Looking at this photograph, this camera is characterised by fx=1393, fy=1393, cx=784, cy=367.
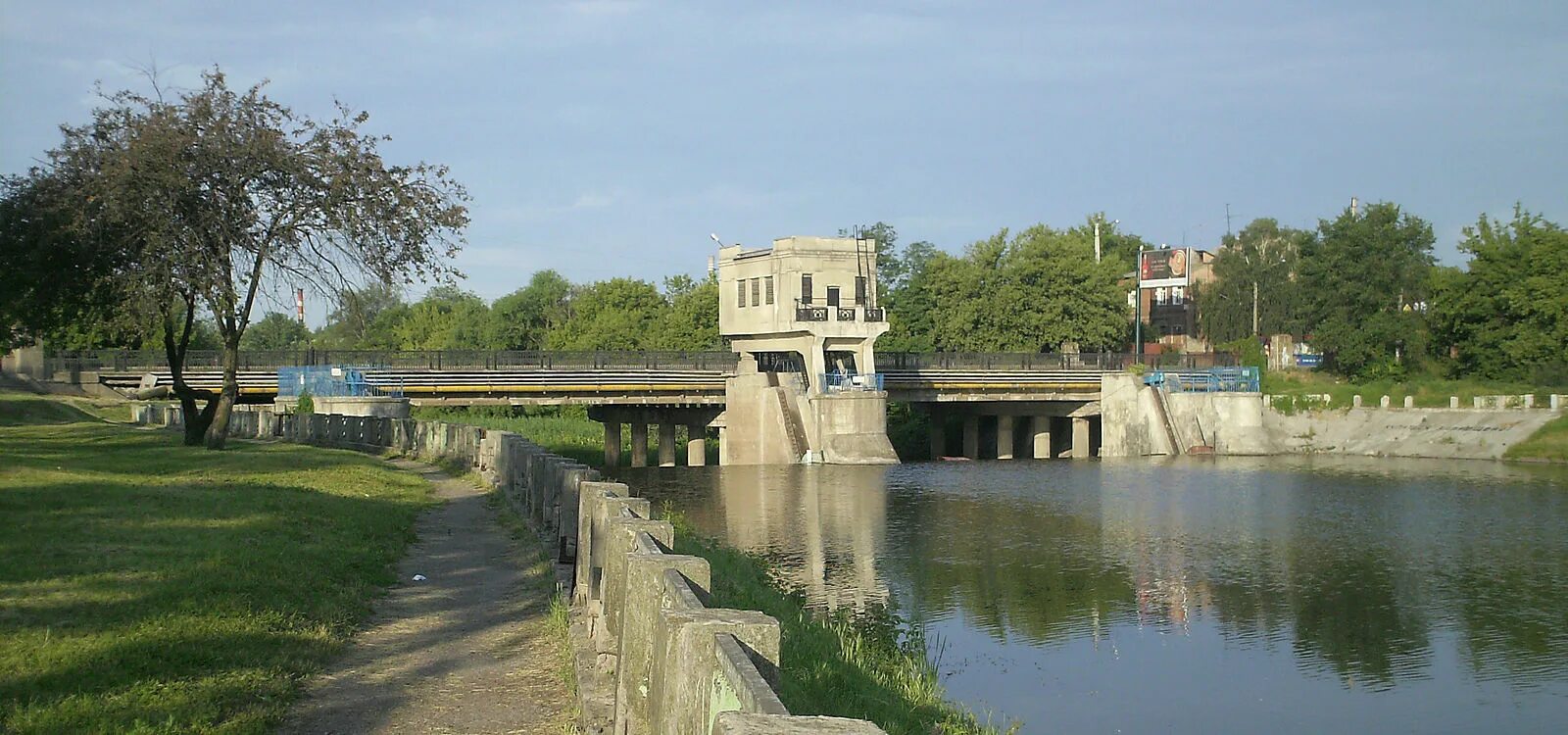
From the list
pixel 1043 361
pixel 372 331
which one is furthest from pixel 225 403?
pixel 372 331

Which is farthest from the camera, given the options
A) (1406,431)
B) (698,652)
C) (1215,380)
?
(1215,380)

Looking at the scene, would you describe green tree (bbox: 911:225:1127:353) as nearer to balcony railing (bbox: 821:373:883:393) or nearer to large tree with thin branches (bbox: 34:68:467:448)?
balcony railing (bbox: 821:373:883:393)

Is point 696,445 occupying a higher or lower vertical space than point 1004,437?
higher

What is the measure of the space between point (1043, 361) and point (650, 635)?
239ft

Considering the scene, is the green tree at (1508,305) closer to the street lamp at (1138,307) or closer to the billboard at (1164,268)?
the street lamp at (1138,307)

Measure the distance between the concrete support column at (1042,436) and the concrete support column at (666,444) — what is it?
22.2 metres

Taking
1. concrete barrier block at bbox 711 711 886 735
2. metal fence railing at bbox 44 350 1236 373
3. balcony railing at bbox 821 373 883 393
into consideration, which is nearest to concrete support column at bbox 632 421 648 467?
metal fence railing at bbox 44 350 1236 373

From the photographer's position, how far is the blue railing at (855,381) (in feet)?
215

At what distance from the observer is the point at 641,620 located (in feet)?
30.0

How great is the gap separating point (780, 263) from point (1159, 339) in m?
61.0

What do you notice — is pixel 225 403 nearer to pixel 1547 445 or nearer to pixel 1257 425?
pixel 1257 425

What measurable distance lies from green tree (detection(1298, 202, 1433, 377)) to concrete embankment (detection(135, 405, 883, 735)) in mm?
73059

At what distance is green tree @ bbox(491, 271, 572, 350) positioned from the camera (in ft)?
413

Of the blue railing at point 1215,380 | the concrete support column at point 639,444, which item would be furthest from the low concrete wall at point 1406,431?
the concrete support column at point 639,444
